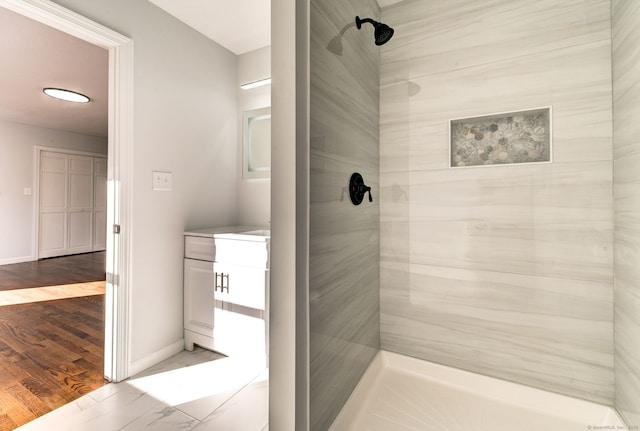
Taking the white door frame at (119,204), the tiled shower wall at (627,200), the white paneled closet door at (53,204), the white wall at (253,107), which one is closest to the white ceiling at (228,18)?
the white wall at (253,107)

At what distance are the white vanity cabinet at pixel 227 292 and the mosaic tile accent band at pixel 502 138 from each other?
117cm

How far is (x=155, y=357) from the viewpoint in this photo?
1.87m

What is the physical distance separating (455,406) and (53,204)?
692 centimetres

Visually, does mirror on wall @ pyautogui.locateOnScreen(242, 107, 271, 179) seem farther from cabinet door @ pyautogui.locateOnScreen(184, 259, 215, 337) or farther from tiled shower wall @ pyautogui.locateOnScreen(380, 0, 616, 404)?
tiled shower wall @ pyautogui.locateOnScreen(380, 0, 616, 404)

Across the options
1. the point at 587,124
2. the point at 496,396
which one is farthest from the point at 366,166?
the point at 496,396

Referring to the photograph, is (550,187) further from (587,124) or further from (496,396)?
(496,396)

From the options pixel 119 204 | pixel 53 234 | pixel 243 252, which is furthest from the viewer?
pixel 53 234

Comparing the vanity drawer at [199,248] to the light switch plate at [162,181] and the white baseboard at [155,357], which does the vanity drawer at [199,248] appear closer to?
the light switch plate at [162,181]

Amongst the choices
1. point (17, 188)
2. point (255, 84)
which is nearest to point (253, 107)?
point (255, 84)

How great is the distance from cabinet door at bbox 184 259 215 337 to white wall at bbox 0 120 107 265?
4.90 m

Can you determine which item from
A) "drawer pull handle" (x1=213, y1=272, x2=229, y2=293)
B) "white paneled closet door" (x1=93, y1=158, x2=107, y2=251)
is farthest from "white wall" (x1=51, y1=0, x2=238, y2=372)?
"white paneled closet door" (x1=93, y1=158, x2=107, y2=251)

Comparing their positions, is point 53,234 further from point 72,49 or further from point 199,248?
point 199,248

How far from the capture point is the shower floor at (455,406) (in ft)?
3.45

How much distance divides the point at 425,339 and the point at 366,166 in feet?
2.90
